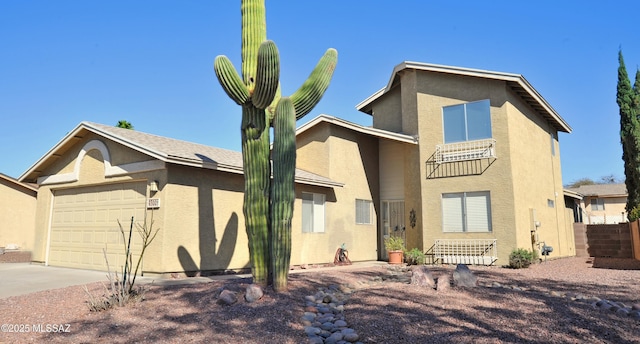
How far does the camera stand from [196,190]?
1112 cm

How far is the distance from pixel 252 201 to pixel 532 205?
37.5 ft

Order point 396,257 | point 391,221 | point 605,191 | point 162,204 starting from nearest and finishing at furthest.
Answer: point 162,204 → point 396,257 → point 391,221 → point 605,191

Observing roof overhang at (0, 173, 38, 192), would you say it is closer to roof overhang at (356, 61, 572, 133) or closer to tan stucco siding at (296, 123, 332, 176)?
tan stucco siding at (296, 123, 332, 176)

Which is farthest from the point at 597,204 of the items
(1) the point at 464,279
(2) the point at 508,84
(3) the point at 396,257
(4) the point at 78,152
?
(4) the point at 78,152

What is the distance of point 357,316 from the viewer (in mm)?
6398

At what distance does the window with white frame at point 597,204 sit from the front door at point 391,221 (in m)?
28.2

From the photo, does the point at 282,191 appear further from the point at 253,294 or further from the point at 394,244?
the point at 394,244

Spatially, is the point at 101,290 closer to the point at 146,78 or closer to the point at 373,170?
the point at 146,78

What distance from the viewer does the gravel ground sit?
5367 millimetres

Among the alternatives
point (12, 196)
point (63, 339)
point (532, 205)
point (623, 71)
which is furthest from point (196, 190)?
point (623, 71)

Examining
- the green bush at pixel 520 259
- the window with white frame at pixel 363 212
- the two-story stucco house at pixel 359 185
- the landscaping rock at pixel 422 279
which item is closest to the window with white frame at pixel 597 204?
the two-story stucco house at pixel 359 185

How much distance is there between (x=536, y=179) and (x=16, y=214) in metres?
23.1

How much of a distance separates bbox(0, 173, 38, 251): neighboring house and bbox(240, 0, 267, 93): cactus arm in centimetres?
1681

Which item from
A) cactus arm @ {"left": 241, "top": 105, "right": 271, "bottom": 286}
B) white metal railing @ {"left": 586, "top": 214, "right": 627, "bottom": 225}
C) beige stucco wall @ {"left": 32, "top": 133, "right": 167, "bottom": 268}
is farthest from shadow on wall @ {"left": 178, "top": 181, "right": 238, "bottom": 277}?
white metal railing @ {"left": 586, "top": 214, "right": 627, "bottom": 225}
